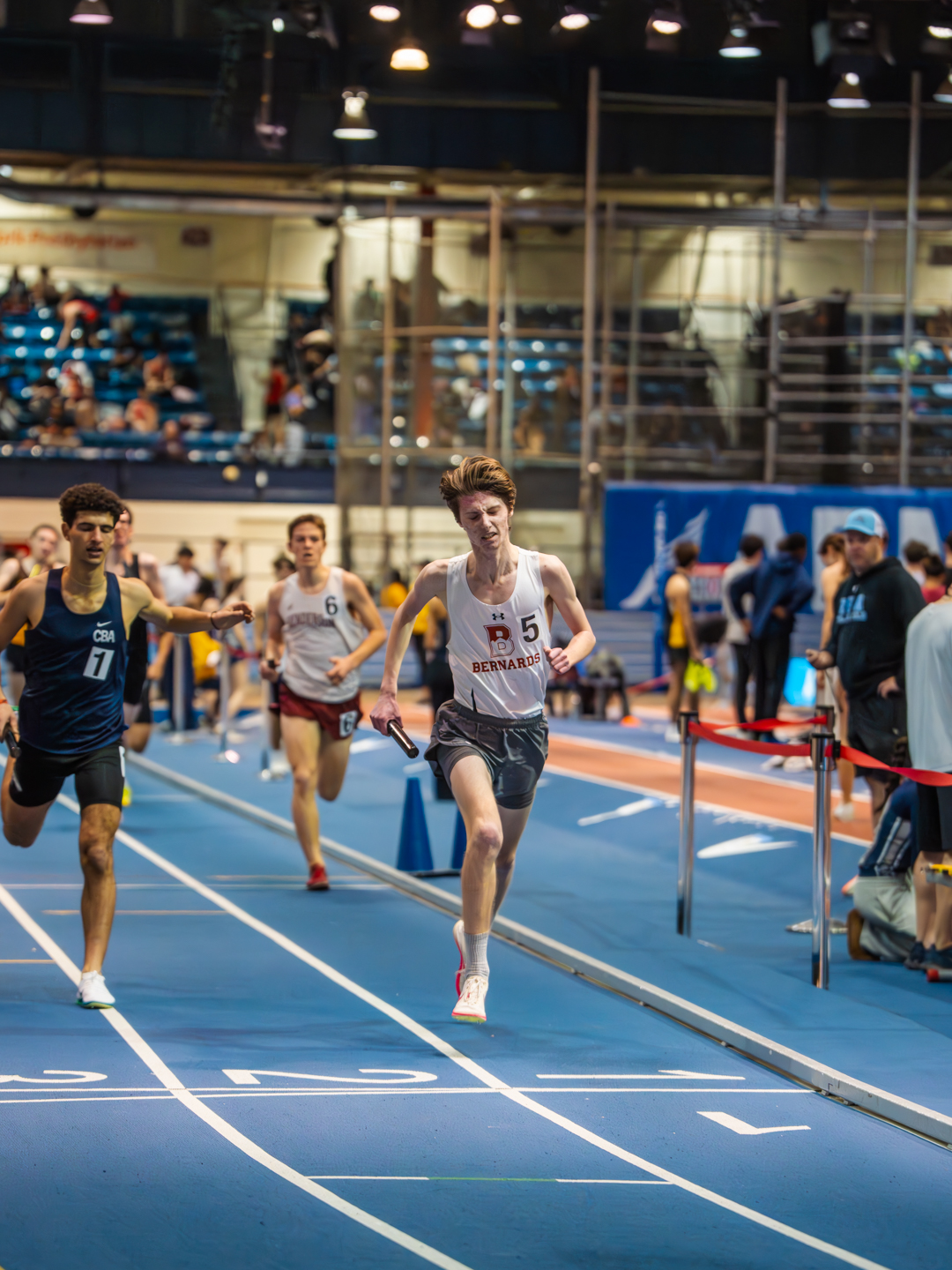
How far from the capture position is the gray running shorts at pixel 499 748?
6613mm

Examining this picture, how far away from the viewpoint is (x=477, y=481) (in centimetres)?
636

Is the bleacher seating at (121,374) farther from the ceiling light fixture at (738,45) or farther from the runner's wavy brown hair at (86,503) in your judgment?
the runner's wavy brown hair at (86,503)

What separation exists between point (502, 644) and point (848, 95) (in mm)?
18975

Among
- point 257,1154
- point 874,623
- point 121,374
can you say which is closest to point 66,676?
point 257,1154

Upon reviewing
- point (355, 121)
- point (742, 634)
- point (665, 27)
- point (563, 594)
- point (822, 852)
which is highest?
point (665, 27)

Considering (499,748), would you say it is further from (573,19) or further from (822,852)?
(573,19)

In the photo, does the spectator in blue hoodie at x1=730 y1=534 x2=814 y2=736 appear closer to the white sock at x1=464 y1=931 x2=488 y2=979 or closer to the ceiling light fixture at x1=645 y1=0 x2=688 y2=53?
the ceiling light fixture at x1=645 y1=0 x2=688 y2=53

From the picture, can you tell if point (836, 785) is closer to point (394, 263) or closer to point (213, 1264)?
point (213, 1264)

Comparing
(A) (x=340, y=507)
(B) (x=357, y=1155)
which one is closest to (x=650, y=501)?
(A) (x=340, y=507)

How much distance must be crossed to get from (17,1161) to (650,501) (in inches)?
697

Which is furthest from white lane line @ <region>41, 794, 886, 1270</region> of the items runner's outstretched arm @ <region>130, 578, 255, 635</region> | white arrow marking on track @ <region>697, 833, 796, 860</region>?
white arrow marking on track @ <region>697, 833, 796, 860</region>

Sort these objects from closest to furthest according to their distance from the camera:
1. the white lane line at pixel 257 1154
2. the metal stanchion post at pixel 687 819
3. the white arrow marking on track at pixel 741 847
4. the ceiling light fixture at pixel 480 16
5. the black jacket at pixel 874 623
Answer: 1. the white lane line at pixel 257 1154
2. the metal stanchion post at pixel 687 819
3. the black jacket at pixel 874 623
4. the white arrow marking on track at pixel 741 847
5. the ceiling light fixture at pixel 480 16

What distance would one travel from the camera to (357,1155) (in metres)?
5.09

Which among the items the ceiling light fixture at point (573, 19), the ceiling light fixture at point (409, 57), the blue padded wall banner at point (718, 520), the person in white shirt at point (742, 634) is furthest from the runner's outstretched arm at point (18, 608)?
the ceiling light fixture at point (409, 57)
